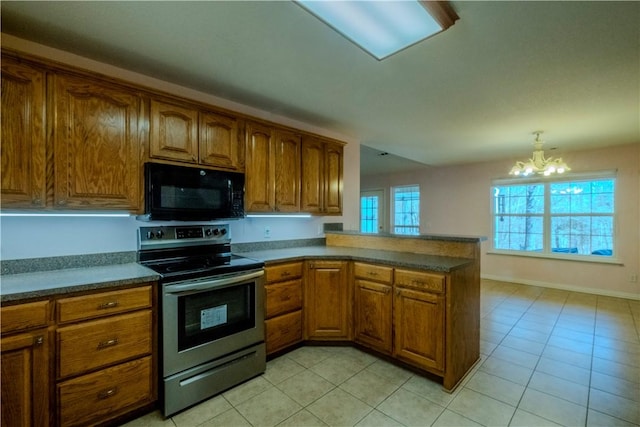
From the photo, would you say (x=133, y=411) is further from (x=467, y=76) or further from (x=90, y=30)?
(x=467, y=76)

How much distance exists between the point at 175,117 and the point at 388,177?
20.8 ft

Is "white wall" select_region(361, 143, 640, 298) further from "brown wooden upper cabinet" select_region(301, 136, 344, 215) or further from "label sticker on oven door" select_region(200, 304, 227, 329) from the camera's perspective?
"label sticker on oven door" select_region(200, 304, 227, 329)

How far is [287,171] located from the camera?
303 cm

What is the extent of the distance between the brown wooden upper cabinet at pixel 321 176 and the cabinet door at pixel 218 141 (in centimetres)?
82

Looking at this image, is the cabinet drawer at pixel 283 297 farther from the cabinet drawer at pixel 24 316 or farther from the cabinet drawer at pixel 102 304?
the cabinet drawer at pixel 24 316

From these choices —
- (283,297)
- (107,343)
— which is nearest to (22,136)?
(107,343)

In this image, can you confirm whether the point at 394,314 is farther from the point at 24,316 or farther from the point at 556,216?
the point at 556,216

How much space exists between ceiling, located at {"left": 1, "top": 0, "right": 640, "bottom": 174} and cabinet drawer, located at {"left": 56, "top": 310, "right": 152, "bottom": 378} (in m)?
1.79

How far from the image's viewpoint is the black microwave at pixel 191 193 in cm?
214

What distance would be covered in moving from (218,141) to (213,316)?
4.74ft

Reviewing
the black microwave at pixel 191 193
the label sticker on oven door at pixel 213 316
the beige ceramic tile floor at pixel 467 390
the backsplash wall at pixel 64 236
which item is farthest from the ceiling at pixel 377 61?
the beige ceramic tile floor at pixel 467 390

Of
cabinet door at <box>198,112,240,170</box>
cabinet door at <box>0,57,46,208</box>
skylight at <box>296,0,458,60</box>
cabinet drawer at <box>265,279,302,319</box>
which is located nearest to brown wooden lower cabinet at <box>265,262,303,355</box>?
cabinet drawer at <box>265,279,302,319</box>

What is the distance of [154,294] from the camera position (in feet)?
6.28

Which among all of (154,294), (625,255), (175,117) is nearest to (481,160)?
(625,255)
